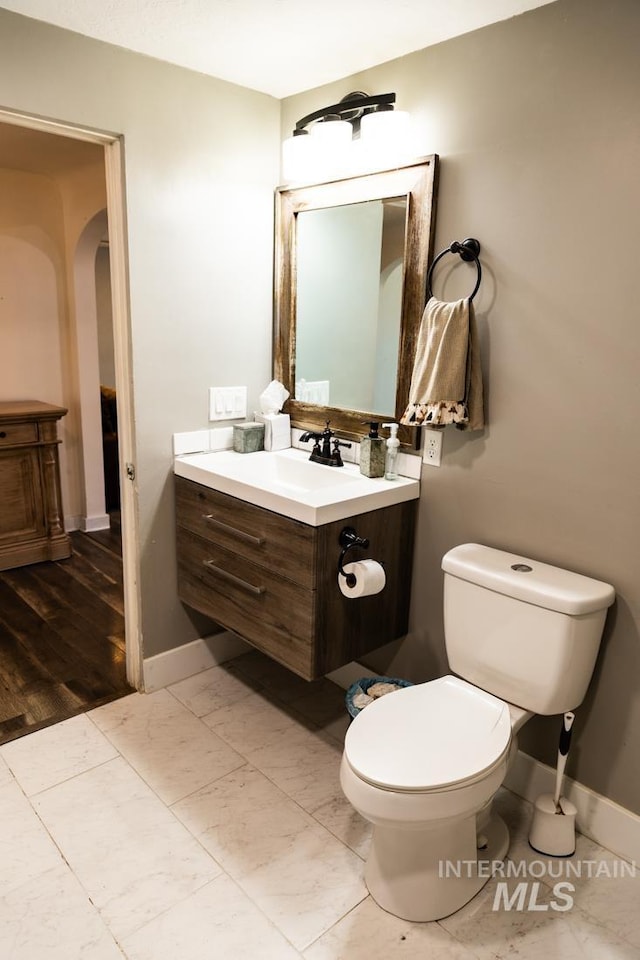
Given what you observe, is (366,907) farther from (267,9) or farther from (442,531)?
(267,9)

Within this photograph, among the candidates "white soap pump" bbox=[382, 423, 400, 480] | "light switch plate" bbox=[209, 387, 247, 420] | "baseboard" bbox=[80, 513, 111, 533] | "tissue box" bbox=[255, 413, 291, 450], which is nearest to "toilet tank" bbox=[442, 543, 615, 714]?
"white soap pump" bbox=[382, 423, 400, 480]

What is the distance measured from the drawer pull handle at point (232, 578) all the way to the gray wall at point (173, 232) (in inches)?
10.4

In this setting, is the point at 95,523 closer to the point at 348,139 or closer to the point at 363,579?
the point at 363,579

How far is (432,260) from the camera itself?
2004 millimetres

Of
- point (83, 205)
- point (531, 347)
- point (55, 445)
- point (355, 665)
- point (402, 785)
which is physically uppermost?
point (83, 205)

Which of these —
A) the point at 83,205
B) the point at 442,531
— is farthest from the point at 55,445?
the point at 442,531

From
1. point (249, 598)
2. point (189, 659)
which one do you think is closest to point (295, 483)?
point (249, 598)

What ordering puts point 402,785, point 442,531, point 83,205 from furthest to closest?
point 83,205
point 442,531
point 402,785

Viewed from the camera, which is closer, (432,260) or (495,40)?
(495,40)

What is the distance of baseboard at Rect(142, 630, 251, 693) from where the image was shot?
2.47 m

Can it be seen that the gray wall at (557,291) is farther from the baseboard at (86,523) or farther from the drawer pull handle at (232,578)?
the baseboard at (86,523)

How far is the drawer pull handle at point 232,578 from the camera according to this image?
208 cm

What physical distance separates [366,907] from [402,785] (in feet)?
1.53

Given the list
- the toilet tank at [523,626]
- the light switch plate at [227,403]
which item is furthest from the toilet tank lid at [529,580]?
the light switch plate at [227,403]
